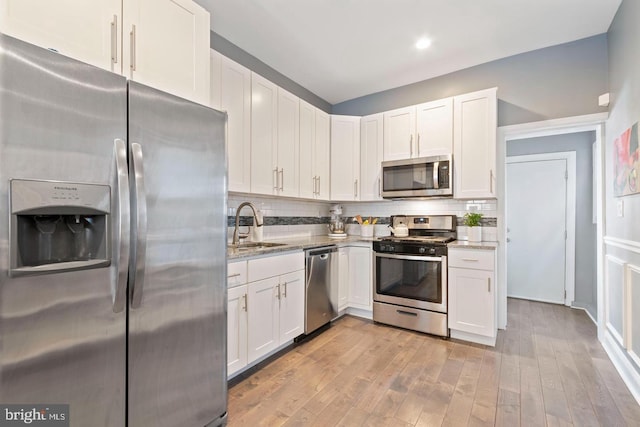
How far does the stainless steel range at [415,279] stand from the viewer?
112 inches

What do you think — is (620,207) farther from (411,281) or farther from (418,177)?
(411,281)

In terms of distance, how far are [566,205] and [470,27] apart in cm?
275

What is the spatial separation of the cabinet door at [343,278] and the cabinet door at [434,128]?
1393mm

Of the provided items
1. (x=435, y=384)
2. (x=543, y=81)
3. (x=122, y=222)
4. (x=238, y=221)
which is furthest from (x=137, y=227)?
(x=543, y=81)

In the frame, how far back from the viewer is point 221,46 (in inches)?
104

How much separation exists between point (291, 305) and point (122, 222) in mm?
1645

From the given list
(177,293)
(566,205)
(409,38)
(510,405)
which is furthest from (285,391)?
(566,205)

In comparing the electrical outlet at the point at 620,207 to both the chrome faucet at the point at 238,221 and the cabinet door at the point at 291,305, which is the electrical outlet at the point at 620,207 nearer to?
the cabinet door at the point at 291,305

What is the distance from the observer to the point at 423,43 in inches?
107

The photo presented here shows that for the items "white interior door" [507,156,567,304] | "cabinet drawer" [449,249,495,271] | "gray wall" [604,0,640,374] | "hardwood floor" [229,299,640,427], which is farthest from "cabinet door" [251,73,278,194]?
"white interior door" [507,156,567,304]

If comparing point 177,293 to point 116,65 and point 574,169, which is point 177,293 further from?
point 574,169

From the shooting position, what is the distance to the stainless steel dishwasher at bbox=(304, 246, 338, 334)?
272 centimetres

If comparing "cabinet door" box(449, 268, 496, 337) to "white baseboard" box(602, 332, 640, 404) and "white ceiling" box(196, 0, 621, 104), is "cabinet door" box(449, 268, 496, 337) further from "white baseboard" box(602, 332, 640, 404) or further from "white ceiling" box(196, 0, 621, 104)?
"white ceiling" box(196, 0, 621, 104)

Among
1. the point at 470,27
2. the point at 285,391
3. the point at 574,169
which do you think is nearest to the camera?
the point at 285,391
